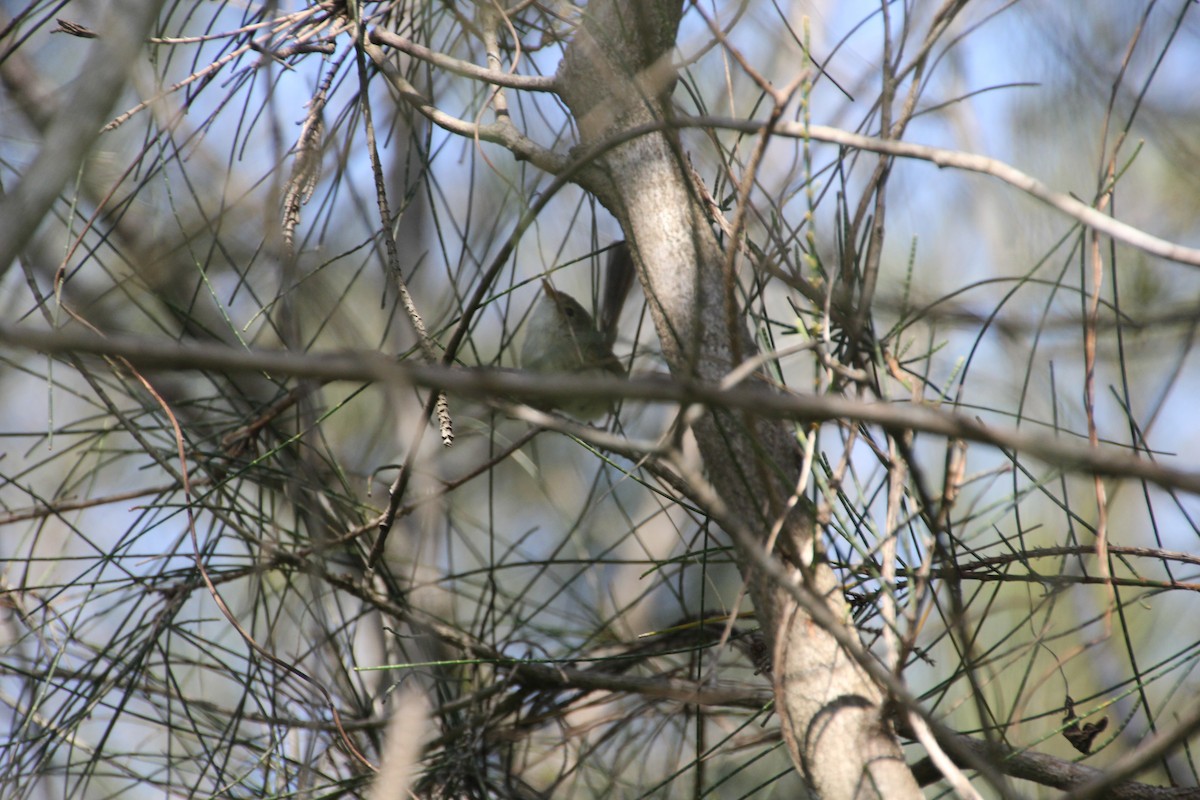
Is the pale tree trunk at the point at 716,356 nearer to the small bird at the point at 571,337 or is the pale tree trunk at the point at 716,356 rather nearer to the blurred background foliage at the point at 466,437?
the blurred background foliage at the point at 466,437

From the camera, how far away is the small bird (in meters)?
2.08

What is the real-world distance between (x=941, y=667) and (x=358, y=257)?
5.67ft

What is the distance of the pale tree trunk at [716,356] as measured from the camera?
0.81 metres

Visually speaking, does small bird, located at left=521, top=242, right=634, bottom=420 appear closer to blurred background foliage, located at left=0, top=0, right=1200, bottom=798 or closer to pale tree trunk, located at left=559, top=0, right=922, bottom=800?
blurred background foliage, located at left=0, top=0, right=1200, bottom=798

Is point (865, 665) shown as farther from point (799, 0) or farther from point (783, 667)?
point (799, 0)

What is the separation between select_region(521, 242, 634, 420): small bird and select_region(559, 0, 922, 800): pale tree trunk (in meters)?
A: 0.90

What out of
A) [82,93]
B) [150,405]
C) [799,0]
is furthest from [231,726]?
[799,0]

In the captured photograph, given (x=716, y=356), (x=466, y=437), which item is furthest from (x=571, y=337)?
(x=716, y=356)

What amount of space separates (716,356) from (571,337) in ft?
4.71

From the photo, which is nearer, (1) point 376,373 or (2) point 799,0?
(1) point 376,373

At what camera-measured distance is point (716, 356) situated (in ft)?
3.06

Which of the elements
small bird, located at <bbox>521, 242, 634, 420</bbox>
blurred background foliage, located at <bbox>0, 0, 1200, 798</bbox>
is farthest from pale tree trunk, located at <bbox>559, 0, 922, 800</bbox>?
small bird, located at <bbox>521, 242, 634, 420</bbox>

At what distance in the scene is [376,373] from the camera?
1.54 ft

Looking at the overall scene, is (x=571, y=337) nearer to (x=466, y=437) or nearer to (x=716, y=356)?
(x=466, y=437)
